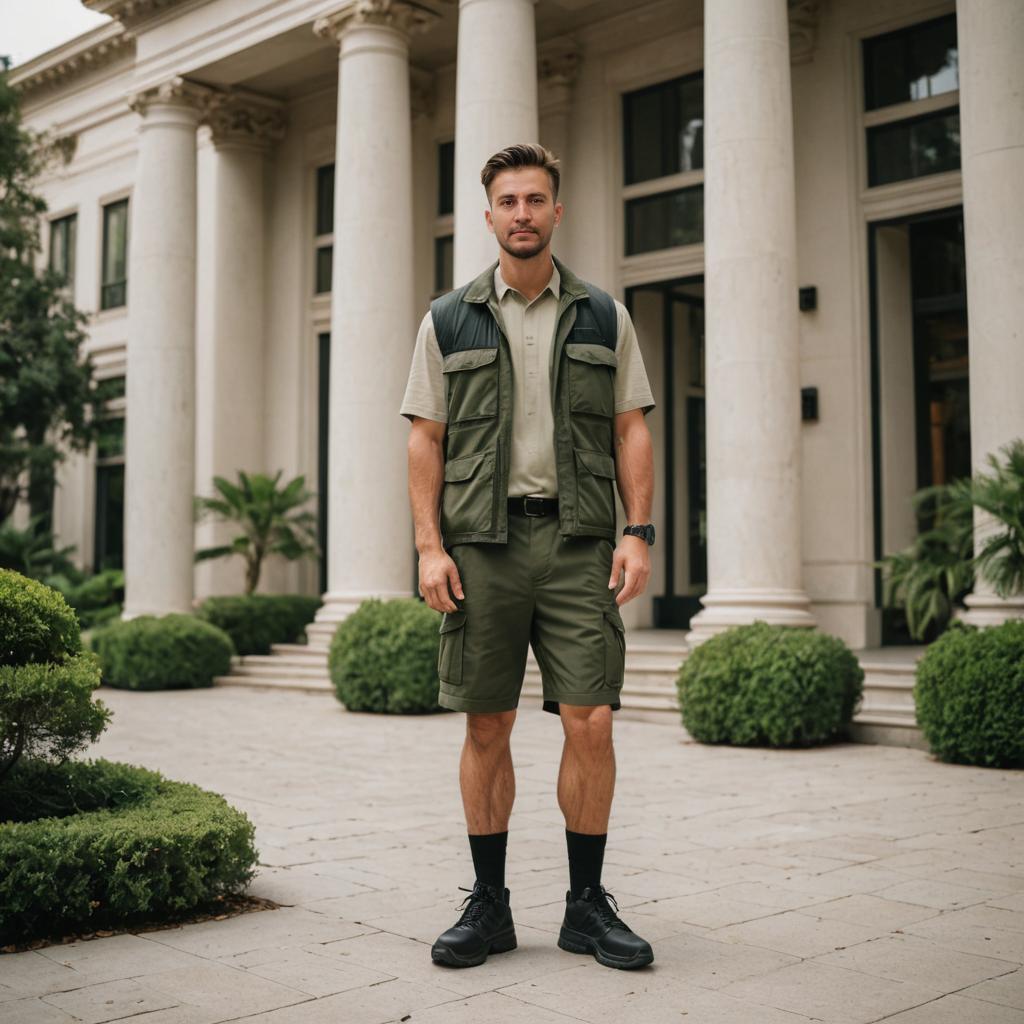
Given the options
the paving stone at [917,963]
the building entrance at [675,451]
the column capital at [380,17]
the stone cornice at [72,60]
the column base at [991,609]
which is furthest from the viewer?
the stone cornice at [72,60]

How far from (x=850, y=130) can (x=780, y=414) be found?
5.32 m

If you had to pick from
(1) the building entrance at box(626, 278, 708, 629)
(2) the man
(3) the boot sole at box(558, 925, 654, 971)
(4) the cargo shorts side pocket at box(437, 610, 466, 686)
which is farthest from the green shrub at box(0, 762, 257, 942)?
(1) the building entrance at box(626, 278, 708, 629)

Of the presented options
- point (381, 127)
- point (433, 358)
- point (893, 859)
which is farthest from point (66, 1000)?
point (381, 127)

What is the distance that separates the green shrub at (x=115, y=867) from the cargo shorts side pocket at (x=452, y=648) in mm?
1235

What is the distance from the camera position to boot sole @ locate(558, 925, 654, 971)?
4199 millimetres

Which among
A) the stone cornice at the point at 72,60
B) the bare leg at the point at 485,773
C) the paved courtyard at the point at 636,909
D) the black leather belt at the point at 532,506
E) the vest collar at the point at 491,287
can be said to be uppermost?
the stone cornice at the point at 72,60

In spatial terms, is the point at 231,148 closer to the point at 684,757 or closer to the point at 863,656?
the point at 863,656

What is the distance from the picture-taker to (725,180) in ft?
41.9

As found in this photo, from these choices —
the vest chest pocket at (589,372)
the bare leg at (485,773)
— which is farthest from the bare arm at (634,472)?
the bare leg at (485,773)

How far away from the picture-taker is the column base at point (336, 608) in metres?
15.8

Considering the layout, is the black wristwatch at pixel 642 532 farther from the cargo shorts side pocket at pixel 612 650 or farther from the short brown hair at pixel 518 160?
the short brown hair at pixel 518 160

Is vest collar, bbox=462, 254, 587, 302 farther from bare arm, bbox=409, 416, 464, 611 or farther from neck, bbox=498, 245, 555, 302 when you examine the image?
bare arm, bbox=409, 416, 464, 611

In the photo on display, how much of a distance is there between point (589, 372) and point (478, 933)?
1945mm

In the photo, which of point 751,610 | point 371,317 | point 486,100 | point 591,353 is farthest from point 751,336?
point 591,353
